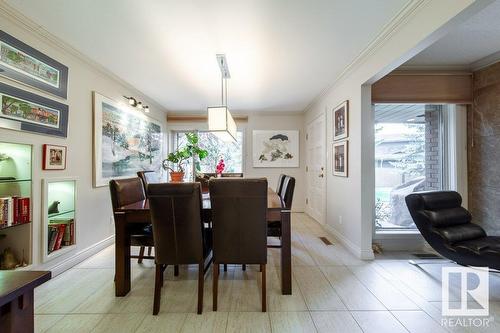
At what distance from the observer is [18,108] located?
2.02 m

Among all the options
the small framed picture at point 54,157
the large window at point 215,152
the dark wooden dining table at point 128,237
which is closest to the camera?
the dark wooden dining table at point 128,237

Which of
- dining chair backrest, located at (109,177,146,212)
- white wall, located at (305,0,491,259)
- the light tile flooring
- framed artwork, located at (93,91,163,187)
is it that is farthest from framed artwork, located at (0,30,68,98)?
white wall, located at (305,0,491,259)

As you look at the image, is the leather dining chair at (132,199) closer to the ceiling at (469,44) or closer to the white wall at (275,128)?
the white wall at (275,128)

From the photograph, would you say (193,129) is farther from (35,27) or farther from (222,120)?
(35,27)

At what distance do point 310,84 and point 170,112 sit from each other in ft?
11.2

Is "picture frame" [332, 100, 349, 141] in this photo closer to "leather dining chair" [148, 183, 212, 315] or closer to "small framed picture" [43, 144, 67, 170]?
"leather dining chair" [148, 183, 212, 315]

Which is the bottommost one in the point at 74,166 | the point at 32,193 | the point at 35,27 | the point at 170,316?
the point at 170,316

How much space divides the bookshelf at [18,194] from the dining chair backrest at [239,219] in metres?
1.77

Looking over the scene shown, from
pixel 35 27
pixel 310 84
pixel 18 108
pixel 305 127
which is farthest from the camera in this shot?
pixel 305 127

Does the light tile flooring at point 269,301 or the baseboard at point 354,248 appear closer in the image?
the light tile flooring at point 269,301

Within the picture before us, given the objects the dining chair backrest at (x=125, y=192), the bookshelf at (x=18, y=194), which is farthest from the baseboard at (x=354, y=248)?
the bookshelf at (x=18, y=194)

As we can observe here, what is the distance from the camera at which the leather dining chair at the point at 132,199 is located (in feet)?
6.86

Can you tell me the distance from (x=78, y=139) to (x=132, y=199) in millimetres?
1112

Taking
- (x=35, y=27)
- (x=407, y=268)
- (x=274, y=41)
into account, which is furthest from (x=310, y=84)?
(x=35, y=27)
